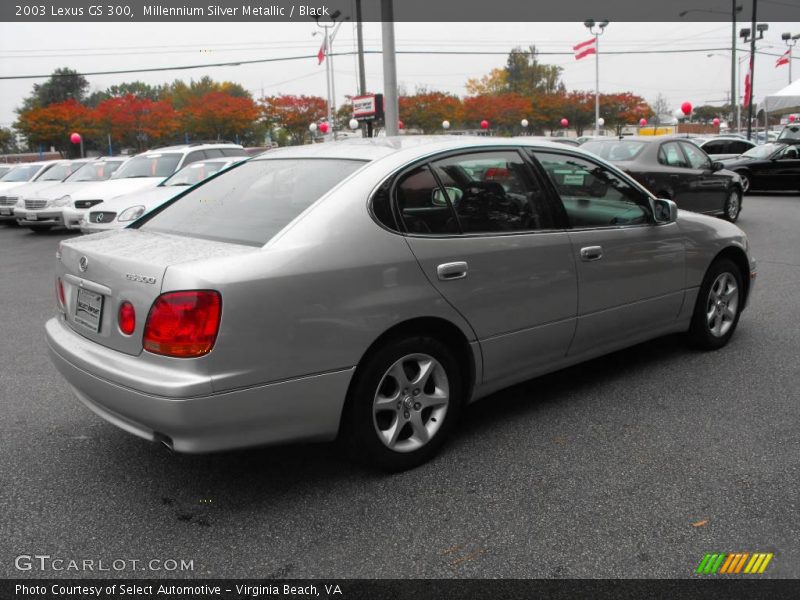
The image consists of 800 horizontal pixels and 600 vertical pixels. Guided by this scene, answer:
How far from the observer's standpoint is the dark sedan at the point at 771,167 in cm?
1767

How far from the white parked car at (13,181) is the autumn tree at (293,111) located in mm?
35367

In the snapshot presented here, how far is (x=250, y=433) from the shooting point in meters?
2.95

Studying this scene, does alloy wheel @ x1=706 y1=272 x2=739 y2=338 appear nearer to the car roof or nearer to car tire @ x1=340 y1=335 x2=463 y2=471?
the car roof

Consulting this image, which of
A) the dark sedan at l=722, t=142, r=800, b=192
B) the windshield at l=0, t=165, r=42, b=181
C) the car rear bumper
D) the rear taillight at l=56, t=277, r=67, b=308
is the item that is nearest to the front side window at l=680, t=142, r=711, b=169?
the dark sedan at l=722, t=142, r=800, b=192

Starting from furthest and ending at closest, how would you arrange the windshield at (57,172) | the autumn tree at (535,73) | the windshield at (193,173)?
the autumn tree at (535,73)
the windshield at (57,172)
the windshield at (193,173)

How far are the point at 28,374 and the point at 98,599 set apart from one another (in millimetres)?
3157

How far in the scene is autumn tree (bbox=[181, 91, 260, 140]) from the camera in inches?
2098

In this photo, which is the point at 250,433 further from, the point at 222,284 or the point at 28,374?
the point at 28,374

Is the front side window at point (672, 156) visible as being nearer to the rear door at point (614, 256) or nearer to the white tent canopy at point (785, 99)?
the rear door at point (614, 256)

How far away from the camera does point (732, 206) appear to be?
42.4 ft

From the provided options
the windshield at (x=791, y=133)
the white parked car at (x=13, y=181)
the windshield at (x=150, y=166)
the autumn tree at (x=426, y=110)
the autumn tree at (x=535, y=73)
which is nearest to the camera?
the windshield at (x=150, y=166)

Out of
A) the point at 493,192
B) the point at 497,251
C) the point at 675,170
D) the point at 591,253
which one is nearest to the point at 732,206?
the point at 675,170

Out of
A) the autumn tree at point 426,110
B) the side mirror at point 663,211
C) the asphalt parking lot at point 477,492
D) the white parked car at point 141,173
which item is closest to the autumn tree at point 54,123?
the autumn tree at point 426,110

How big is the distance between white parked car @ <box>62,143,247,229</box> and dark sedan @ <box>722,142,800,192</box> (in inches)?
477
